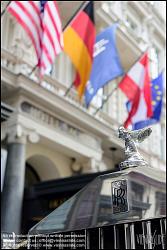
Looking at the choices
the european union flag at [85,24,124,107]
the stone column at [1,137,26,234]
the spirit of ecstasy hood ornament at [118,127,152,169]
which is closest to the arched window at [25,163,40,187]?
the stone column at [1,137,26,234]

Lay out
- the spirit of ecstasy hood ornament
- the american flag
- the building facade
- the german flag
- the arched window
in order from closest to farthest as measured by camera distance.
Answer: the spirit of ecstasy hood ornament, the american flag, the building facade, the german flag, the arched window

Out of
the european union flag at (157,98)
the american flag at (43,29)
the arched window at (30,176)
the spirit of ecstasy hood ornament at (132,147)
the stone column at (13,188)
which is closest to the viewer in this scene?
the spirit of ecstasy hood ornament at (132,147)

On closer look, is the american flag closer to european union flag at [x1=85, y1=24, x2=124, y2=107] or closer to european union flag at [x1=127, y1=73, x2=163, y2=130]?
european union flag at [x1=85, y1=24, x2=124, y2=107]

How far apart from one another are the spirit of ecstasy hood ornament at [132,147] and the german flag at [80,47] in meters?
8.57

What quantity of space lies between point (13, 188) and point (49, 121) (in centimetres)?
253

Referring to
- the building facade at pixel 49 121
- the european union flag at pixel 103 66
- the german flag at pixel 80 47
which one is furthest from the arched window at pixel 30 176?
the german flag at pixel 80 47

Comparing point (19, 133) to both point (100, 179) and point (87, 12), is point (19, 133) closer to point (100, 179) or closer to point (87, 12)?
point (87, 12)

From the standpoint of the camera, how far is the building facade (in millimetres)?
10891

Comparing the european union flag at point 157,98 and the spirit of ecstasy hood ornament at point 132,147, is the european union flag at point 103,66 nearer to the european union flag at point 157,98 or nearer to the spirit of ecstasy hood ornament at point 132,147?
the european union flag at point 157,98

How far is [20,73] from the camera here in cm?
1107

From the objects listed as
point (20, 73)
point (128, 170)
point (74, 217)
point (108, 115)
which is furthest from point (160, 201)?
point (108, 115)

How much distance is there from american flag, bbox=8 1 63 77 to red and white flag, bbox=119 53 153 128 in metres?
3.83

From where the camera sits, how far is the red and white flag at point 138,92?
1305cm

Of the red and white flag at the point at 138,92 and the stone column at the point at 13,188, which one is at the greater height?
the red and white flag at the point at 138,92
